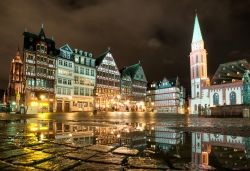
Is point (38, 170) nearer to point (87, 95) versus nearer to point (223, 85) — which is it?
point (87, 95)

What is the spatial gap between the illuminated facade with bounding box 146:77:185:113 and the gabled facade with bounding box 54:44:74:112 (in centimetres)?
5045

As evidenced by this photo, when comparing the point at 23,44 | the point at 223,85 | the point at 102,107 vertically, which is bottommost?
the point at 102,107

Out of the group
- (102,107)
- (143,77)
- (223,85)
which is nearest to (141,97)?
(143,77)

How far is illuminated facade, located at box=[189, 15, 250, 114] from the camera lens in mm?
78750

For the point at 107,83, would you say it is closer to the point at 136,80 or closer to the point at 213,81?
the point at 136,80

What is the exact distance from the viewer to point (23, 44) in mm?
53188

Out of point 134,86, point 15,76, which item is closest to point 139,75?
point 134,86

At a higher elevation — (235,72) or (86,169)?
(235,72)

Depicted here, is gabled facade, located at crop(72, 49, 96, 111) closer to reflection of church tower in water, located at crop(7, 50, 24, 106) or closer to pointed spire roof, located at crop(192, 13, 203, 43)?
reflection of church tower in water, located at crop(7, 50, 24, 106)

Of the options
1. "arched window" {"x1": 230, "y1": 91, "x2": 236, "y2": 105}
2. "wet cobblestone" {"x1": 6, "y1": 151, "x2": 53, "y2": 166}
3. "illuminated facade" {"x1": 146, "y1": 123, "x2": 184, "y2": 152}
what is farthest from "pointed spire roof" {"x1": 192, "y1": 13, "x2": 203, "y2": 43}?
"wet cobblestone" {"x1": 6, "y1": 151, "x2": 53, "y2": 166}

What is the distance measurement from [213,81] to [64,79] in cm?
5634

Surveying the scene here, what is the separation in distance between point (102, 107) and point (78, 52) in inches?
700

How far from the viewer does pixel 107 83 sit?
2901 inches

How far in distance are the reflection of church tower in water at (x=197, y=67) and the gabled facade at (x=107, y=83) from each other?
36.4 m
